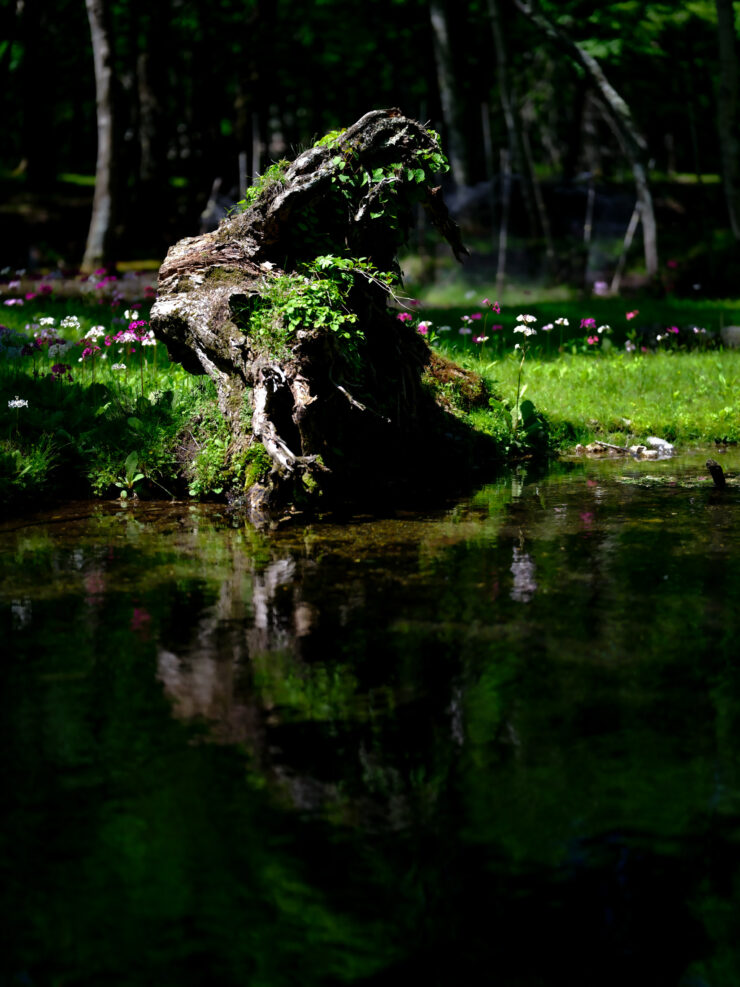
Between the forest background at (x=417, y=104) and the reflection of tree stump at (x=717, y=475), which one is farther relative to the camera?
the forest background at (x=417, y=104)

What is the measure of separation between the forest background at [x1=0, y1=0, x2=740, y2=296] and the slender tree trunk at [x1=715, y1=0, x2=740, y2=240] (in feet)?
0.11

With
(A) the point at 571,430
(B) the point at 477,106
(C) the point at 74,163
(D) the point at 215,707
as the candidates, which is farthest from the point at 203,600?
(C) the point at 74,163

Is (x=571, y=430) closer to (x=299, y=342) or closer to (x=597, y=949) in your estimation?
(x=299, y=342)

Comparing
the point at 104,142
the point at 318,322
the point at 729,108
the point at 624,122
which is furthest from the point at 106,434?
the point at 729,108

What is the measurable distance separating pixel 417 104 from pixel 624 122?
1650 cm

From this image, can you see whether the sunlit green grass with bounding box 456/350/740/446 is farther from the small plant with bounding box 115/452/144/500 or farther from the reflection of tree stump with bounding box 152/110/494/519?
the small plant with bounding box 115/452/144/500

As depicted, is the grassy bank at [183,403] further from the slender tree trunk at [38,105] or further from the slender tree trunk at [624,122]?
the slender tree trunk at [38,105]

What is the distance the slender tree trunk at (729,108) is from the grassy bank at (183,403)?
8200mm

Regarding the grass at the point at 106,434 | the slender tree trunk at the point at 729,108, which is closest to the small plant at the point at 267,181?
the grass at the point at 106,434

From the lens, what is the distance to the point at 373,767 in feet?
10.2

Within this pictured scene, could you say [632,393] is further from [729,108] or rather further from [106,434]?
[729,108]

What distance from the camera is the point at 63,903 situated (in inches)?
96.7

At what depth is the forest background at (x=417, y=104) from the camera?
18188 mm

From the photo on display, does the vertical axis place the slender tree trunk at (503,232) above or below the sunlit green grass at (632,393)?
above
